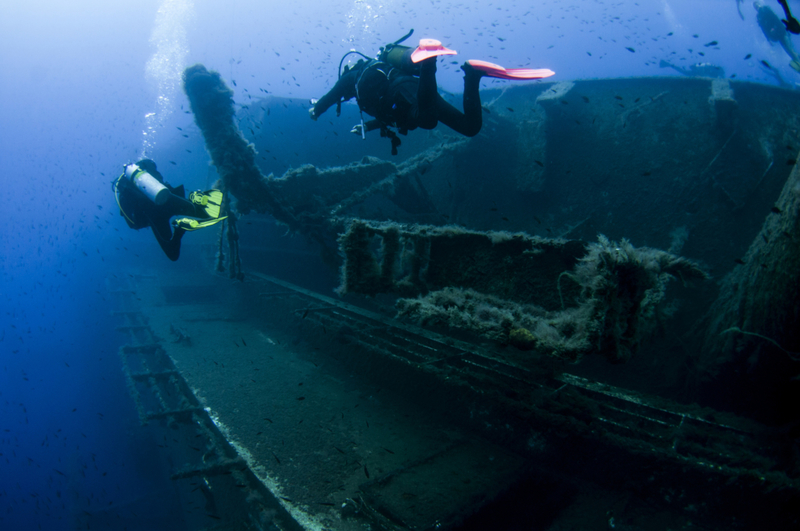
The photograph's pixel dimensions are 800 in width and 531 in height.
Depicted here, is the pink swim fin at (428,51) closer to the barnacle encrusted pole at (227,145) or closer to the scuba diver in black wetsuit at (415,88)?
the scuba diver in black wetsuit at (415,88)

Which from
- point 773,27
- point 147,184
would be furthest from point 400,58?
point 773,27

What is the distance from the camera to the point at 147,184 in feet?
16.7

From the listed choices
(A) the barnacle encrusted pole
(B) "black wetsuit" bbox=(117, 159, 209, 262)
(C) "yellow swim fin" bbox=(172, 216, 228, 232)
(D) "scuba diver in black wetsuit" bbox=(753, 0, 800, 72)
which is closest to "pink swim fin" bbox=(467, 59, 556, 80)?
(A) the barnacle encrusted pole

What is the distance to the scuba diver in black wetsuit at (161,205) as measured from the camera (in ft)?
16.4

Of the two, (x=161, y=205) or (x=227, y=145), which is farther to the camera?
(x=227, y=145)

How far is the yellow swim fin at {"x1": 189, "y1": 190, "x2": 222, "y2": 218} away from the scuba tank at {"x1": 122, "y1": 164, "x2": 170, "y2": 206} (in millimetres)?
363

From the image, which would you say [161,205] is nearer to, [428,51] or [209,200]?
[209,200]

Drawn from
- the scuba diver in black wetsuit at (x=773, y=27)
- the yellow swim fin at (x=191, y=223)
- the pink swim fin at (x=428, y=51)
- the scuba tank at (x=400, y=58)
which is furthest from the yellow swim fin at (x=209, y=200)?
the scuba diver in black wetsuit at (x=773, y=27)

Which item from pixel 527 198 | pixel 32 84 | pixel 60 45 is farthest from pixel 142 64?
pixel 527 198

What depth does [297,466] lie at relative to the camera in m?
3.12

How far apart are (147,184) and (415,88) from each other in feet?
13.0

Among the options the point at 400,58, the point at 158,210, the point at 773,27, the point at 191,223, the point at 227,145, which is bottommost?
the point at 191,223

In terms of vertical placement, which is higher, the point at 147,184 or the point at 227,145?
the point at 227,145

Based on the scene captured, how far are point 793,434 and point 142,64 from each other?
16479cm
